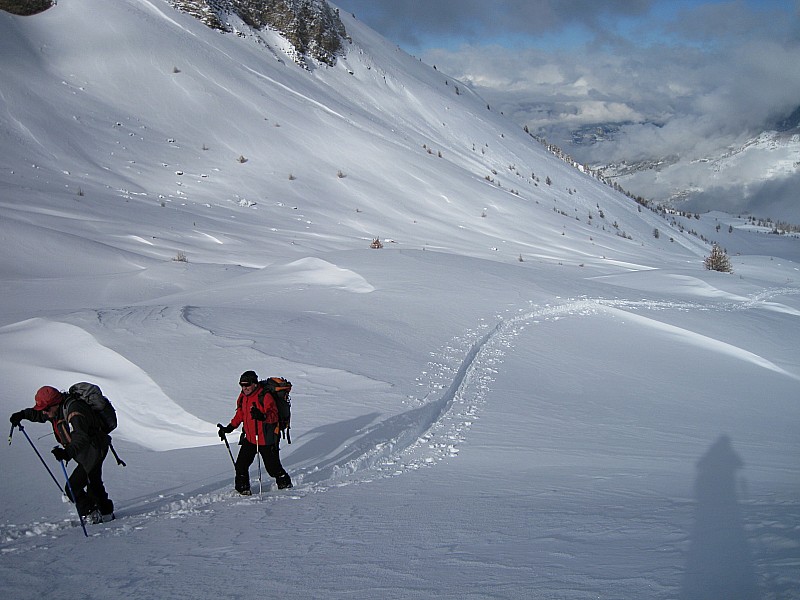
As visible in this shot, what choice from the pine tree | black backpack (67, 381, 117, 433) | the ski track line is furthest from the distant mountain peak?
black backpack (67, 381, 117, 433)

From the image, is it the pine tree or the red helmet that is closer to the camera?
the red helmet

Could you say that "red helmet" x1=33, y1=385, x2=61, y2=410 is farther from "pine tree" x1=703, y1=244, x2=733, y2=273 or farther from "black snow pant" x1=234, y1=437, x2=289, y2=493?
"pine tree" x1=703, y1=244, x2=733, y2=273

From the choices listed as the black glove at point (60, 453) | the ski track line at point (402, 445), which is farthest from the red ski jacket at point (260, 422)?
the black glove at point (60, 453)

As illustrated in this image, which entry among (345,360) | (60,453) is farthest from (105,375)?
(345,360)

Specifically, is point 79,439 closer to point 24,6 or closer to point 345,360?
point 345,360

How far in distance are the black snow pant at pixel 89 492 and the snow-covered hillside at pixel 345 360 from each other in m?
0.15

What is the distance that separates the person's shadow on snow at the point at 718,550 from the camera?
2.73 m

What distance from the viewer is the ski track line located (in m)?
4.30

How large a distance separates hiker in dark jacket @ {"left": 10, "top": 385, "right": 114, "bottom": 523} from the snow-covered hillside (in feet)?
0.56

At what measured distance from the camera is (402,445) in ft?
19.7

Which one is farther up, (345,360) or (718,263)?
(718,263)

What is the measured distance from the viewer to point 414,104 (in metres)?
33.8

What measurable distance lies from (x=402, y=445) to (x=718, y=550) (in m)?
3.29

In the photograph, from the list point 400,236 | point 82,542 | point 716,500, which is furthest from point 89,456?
point 400,236
